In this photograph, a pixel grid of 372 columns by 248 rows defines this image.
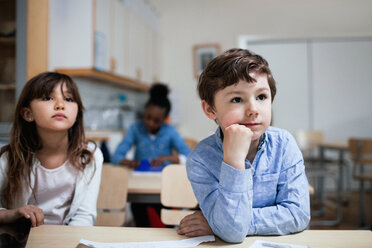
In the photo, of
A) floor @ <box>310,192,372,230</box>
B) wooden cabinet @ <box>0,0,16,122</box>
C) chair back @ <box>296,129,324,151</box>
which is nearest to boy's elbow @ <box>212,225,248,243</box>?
wooden cabinet @ <box>0,0,16,122</box>

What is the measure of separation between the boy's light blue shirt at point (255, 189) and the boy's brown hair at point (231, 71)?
5.4 inches

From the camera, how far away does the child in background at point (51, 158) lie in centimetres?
120

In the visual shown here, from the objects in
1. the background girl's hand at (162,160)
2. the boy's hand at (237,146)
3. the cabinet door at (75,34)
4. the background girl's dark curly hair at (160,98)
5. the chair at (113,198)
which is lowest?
the chair at (113,198)

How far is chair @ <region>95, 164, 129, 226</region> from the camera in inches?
54.4

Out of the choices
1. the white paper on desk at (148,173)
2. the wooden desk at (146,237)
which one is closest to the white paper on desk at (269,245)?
the wooden desk at (146,237)

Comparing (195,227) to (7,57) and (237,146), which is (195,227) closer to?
(237,146)

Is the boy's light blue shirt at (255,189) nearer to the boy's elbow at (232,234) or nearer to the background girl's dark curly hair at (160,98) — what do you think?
the boy's elbow at (232,234)

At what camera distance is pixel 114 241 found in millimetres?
793

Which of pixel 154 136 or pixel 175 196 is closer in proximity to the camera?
pixel 175 196

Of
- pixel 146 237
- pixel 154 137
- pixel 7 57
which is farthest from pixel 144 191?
pixel 7 57

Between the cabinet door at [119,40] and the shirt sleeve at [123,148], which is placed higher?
the cabinet door at [119,40]

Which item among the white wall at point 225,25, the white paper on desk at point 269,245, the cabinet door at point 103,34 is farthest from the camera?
the white wall at point 225,25

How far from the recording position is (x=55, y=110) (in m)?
1.18

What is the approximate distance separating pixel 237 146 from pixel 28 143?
88 cm
